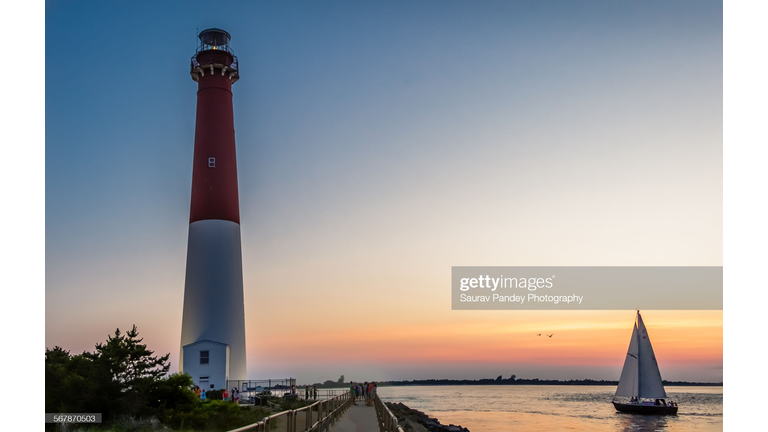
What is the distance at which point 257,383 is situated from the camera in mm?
28297

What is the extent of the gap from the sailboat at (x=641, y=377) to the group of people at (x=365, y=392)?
2815 cm

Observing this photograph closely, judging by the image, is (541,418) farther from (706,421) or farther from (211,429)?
(211,429)

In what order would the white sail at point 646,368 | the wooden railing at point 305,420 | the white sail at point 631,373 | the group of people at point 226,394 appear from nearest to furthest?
the wooden railing at point 305,420 → the group of people at point 226,394 → the white sail at point 646,368 → the white sail at point 631,373

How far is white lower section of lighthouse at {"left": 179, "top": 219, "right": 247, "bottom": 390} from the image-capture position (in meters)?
25.2

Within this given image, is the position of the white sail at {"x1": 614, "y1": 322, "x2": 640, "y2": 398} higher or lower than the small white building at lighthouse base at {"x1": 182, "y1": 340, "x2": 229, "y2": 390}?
lower

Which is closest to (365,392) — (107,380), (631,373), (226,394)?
(226,394)

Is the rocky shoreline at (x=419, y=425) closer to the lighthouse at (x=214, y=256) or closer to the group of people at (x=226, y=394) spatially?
the group of people at (x=226, y=394)

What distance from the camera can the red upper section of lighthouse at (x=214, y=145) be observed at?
26.4 metres

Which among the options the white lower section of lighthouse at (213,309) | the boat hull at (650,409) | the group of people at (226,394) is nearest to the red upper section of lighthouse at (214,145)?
the white lower section of lighthouse at (213,309)

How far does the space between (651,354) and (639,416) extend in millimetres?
8844

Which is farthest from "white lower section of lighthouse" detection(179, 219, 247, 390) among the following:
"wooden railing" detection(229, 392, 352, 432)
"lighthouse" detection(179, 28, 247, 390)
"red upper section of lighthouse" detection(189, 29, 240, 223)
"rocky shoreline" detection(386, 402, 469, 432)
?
"rocky shoreline" detection(386, 402, 469, 432)

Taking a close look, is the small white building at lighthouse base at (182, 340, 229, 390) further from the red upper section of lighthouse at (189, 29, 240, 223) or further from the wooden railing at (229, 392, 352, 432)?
the wooden railing at (229, 392, 352, 432)

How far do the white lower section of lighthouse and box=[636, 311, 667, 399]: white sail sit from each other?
1685 inches

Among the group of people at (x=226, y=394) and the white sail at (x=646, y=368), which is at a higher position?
the group of people at (x=226, y=394)
